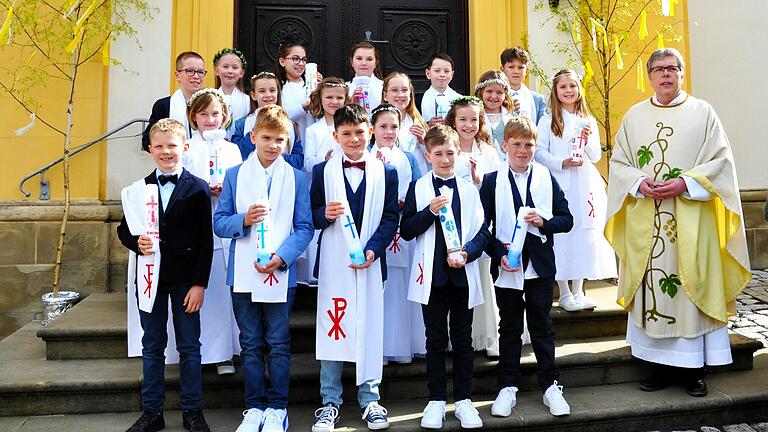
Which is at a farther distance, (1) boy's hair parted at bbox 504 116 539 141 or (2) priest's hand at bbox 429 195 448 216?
(1) boy's hair parted at bbox 504 116 539 141

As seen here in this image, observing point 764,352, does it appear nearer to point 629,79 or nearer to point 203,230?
point 629,79

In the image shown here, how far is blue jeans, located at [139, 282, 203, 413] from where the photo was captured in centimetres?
359

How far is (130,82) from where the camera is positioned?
6.55 meters

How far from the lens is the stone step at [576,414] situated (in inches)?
145

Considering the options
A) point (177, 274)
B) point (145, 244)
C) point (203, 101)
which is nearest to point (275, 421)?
point (177, 274)

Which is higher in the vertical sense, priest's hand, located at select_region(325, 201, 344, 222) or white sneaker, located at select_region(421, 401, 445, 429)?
priest's hand, located at select_region(325, 201, 344, 222)

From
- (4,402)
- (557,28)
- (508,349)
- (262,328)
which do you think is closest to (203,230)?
(262,328)

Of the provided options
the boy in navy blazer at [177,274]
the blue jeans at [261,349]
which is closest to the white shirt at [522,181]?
the blue jeans at [261,349]

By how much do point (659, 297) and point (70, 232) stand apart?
534cm

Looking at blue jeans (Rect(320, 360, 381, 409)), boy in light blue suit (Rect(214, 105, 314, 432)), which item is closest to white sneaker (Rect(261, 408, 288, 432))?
boy in light blue suit (Rect(214, 105, 314, 432))

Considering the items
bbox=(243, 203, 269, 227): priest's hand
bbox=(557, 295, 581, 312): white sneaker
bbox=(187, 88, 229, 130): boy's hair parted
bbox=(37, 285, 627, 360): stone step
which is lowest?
bbox=(37, 285, 627, 360): stone step

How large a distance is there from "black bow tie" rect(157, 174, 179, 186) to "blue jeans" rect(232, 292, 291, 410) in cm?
74

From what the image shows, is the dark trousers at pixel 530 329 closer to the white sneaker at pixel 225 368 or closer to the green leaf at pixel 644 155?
the green leaf at pixel 644 155

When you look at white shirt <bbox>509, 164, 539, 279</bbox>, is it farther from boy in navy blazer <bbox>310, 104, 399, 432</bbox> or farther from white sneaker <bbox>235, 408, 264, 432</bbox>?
white sneaker <bbox>235, 408, 264, 432</bbox>
